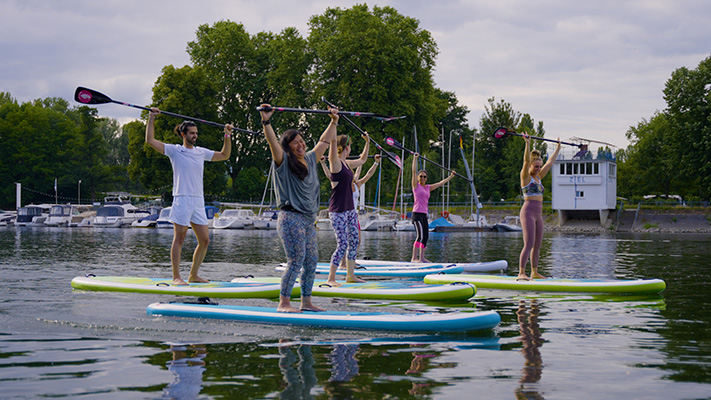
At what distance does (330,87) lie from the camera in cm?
5375

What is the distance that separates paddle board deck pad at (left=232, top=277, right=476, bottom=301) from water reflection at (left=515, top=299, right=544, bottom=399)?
0.83m

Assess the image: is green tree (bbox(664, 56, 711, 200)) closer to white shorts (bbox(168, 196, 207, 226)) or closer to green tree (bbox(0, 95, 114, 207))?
white shorts (bbox(168, 196, 207, 226))

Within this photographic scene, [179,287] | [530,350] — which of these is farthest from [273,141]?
[179,287]

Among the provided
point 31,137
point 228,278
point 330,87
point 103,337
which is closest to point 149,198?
point 31,137

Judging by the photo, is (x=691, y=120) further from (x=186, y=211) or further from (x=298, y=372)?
(x=298, y=372)

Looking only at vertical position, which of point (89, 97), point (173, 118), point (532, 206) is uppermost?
point (173, 118)

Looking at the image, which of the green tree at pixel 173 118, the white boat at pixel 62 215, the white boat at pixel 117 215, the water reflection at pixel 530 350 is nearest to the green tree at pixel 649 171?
the green tree at pixel 173 118

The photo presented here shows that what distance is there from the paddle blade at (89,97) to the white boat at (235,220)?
1597 inches

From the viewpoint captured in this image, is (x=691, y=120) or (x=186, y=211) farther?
(x=691, y=120)

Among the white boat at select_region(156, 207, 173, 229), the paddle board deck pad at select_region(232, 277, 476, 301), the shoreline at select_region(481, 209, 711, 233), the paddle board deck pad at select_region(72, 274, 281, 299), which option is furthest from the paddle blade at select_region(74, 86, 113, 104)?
the shoreline at select_region(481, 209, 711, 233)

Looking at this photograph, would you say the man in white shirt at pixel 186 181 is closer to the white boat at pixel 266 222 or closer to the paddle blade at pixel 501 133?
the paddle blade at pixel 501 133

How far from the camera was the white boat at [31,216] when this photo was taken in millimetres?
58469

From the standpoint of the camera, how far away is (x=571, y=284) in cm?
1055

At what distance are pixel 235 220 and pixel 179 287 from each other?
4215cm
